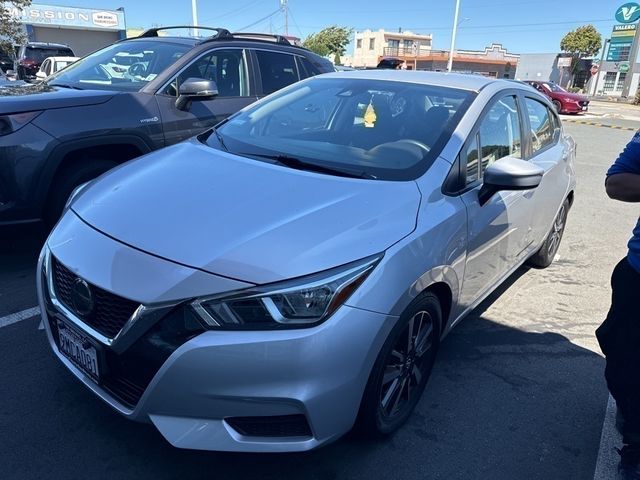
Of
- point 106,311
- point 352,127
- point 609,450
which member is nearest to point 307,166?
point 352,127

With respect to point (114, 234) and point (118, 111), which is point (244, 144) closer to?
point (114, 234)

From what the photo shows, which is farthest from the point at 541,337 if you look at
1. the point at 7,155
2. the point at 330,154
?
the point at 7,155

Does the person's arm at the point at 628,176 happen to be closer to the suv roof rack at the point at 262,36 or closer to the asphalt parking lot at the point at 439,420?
the asphalt parking lot at the point at 439,420

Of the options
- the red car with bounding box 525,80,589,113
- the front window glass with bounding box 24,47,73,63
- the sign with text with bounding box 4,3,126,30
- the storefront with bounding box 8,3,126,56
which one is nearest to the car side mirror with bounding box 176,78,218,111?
the front window glass with bounding box 24,47,73,63

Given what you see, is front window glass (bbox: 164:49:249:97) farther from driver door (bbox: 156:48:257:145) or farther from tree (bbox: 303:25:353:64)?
tree (bbox: 303:25:353:64)

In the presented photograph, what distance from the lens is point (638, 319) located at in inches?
83.2

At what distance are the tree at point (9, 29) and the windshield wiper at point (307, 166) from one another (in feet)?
98.6

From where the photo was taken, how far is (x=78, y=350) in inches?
83.0

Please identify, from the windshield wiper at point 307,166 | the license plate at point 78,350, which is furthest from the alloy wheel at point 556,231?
the license plate at point 78,350

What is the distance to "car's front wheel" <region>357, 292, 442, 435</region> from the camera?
2.13 metres

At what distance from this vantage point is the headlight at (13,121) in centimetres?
355

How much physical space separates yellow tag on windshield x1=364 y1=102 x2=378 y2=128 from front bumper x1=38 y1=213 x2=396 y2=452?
4.74 feet

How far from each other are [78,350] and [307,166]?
1350mm

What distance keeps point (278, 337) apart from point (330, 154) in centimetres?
129
